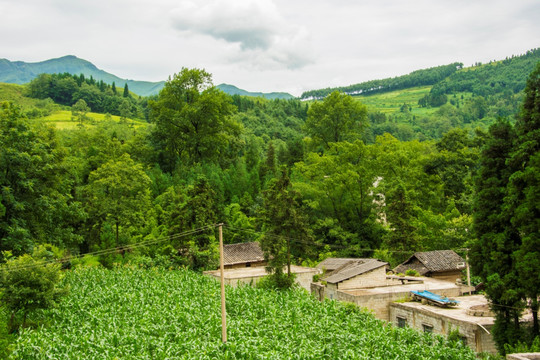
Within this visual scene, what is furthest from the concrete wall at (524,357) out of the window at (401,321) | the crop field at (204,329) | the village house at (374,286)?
the window at (401,321)

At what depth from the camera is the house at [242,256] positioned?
3247 centimetres

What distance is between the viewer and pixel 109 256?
1259 inches

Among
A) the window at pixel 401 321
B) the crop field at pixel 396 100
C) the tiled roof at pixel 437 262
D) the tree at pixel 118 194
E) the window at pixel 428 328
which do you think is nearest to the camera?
the window at pixel 428 328

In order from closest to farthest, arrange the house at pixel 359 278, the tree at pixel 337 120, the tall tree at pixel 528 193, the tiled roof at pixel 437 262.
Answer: the tall tree at pixel 528 193, the house at pixel 359 278, the tiled roof at pixel 437 262, the tree at pixel 337 120

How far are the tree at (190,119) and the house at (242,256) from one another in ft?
48.0

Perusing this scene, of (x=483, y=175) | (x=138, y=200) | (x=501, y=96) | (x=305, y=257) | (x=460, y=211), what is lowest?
(x=305, y=257)

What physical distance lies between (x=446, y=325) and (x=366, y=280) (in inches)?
303

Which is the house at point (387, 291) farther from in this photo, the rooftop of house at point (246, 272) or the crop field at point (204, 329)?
the rooftop of house at point (246, 272)

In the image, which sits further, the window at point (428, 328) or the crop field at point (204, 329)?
the window at point (428, 328)

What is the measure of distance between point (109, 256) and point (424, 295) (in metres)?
22.2

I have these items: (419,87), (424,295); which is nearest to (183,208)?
(424,295)

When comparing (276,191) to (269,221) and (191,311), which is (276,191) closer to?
(269,221)

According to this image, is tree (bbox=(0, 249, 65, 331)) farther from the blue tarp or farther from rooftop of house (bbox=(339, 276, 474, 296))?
the blue tarp

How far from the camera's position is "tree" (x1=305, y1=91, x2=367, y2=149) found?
48.0 m
